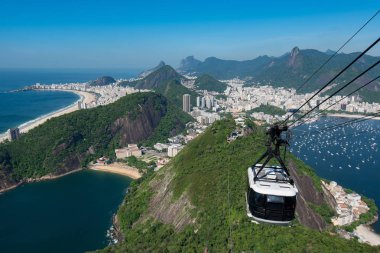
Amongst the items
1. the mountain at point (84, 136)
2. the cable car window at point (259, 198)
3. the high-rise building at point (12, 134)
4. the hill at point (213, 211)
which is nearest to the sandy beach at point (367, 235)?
the hill at point (213, 211)

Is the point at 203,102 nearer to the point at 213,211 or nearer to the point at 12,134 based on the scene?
the point at 12,134

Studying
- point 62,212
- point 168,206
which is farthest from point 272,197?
point 62,212

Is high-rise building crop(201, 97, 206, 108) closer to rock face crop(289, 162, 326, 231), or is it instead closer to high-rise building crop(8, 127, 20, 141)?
high-rise building crop(8, 127, 20, 141)

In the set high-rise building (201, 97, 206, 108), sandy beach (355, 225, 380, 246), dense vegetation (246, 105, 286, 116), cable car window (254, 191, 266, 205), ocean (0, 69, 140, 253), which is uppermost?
cable car window (254, 191, 266, 205)

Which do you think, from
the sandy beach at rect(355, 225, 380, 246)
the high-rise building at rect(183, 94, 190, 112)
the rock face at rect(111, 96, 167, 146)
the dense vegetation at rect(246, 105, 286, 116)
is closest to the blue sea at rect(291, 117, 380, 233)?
the sandy beach at rect(355, 225, 380, 246)

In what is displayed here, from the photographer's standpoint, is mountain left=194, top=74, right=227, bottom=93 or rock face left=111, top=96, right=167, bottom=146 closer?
rock face left=111, top=96, right=167, bottom=146

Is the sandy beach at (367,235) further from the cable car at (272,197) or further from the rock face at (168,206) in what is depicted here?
the cable car at (272,197)
